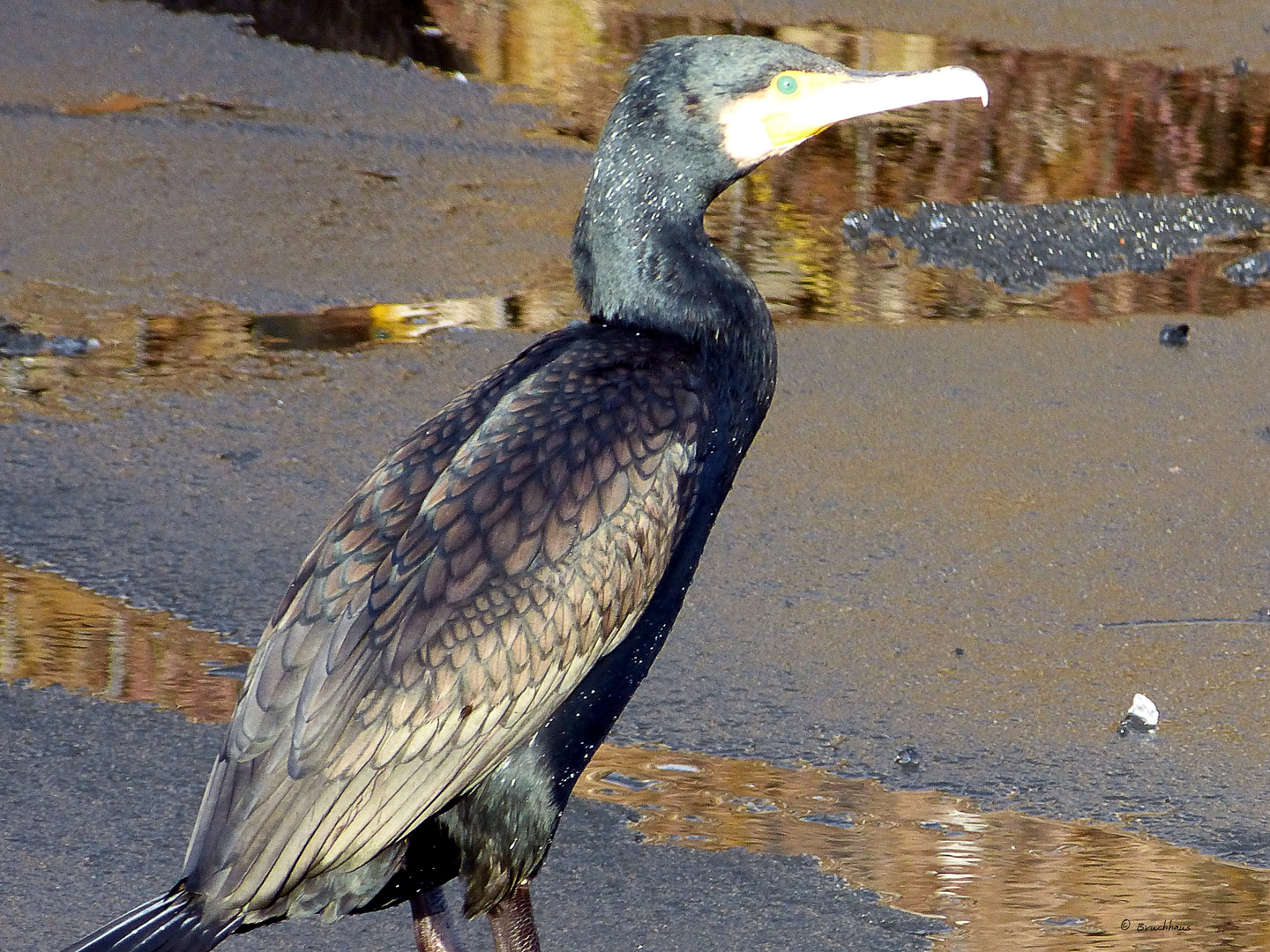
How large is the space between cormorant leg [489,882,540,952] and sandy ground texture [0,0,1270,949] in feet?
0.61

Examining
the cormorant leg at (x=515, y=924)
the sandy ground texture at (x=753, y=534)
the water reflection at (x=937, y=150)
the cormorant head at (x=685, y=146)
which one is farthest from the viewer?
the water reflection at (x=937, y=150)

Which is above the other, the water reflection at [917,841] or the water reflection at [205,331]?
the water reflection at [205,331]

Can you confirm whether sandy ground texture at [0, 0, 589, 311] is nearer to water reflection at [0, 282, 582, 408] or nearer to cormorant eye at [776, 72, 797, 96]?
water reflection at [0, 282, 582, 408]

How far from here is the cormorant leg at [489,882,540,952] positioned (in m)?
3.38

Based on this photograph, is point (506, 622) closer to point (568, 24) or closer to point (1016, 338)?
point (1016, 338)

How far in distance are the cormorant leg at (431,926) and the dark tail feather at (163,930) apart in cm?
47

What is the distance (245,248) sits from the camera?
23.9ft

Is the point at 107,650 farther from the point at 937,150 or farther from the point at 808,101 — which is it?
the point at 937,150

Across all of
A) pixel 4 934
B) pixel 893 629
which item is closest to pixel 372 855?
pixel 4 934

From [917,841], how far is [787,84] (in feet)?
5.19

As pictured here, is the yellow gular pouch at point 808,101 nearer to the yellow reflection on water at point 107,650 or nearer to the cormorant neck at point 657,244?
the cormorant neck at point 657,244

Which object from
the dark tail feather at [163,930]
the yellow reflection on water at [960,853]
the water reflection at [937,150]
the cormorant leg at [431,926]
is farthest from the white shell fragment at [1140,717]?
the water reflection at [937,150]

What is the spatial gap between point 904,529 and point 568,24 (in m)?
6.66

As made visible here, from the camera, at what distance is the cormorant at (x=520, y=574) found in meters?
3.07
